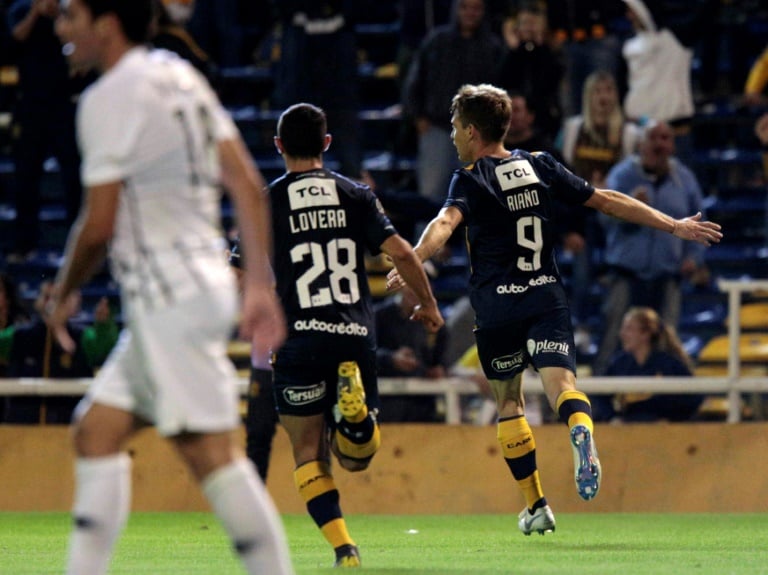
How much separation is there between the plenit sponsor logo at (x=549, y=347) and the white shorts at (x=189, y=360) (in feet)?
12.3

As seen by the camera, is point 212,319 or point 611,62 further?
point 611,62

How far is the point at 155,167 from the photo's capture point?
15.7ft

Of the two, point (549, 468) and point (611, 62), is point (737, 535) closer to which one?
point (549, 468)

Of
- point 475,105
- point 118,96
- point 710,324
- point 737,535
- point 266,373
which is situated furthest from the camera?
point 710,324

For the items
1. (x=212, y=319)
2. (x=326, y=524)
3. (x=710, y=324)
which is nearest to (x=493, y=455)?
(x=710, y=324)

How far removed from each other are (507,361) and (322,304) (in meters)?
1.55

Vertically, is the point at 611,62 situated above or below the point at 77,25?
below

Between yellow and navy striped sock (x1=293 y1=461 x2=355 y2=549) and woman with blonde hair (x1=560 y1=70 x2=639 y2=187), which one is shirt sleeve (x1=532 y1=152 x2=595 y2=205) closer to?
yellow and navy striped sock (x1=293 y1=461 x2=355 y2=549)

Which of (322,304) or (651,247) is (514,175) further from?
(651,247)

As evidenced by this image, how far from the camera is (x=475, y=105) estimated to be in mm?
8391

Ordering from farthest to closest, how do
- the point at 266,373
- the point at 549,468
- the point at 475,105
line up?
1. the point at 549,468
2. the point at 266,373
3. the point at 475,105

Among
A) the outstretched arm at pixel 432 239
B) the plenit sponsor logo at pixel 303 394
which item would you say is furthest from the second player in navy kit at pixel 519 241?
the plenit sponsor logo at pixel 303 394

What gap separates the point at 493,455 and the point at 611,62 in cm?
440

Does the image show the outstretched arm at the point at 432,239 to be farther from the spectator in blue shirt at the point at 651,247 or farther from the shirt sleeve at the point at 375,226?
the spectator in blue shirt at the point at 651,247
